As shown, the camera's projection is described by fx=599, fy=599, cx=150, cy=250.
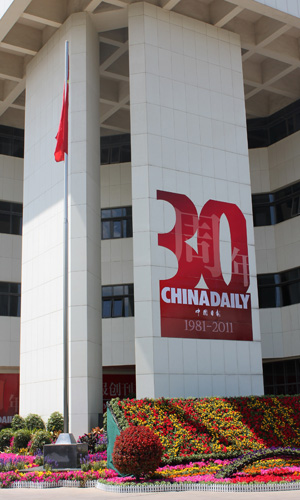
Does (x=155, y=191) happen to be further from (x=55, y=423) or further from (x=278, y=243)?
(x=278, y=243)

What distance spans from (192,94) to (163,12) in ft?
12.2

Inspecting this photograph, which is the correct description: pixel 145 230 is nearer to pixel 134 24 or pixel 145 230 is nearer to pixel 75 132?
pixel 75 132

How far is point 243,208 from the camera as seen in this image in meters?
25.7

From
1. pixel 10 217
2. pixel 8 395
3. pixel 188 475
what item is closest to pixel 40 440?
pixel 188 475

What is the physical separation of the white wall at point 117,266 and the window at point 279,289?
24.4 ft

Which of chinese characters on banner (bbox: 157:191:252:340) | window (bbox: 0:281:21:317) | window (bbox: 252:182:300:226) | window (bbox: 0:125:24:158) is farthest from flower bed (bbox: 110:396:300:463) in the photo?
window (bbox: 0:125:24:158)

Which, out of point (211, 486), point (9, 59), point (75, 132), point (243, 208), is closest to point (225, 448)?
point (211, 486)

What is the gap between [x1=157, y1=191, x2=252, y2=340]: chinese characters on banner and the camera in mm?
22828

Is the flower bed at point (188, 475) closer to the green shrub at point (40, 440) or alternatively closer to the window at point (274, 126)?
the green shrub at point (40, 440)

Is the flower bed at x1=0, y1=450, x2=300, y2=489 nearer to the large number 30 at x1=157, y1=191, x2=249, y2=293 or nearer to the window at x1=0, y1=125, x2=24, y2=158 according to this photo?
the large number 30 at x1=157, y1=191, x2=249, y2=293

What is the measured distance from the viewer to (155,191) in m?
23.6

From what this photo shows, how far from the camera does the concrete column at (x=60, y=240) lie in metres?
23.1

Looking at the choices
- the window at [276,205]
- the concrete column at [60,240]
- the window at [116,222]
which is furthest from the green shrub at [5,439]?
the window at [276,205]

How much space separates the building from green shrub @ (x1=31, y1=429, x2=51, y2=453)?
1.12m
